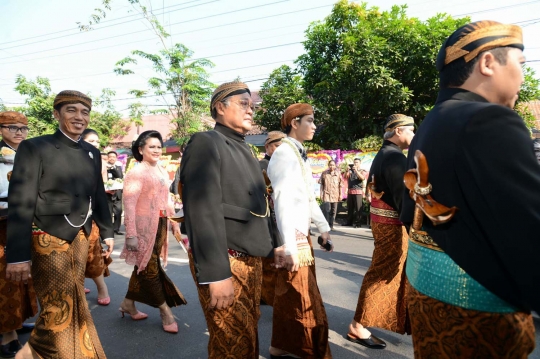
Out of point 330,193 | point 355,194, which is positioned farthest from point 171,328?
point 355,194

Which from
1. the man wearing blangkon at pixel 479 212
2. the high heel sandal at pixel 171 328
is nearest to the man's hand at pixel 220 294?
the man wearing blangkon at pixel 479 212

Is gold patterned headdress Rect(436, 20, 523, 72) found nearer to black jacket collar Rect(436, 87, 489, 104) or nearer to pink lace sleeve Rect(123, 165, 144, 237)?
black jacket collar Rect(436, 87, 489, 104)

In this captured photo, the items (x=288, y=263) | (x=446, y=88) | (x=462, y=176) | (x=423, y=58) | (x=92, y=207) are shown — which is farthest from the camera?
(x=423, y=58)

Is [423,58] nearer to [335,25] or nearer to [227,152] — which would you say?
[335,25]

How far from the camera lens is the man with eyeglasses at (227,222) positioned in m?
1.82

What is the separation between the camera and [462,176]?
1.25 m

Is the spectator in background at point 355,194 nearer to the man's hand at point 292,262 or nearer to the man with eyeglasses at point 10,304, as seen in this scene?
the man's hand at point 292,262

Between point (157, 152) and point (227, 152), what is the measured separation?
2004mm

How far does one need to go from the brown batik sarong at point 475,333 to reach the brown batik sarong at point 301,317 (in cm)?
153

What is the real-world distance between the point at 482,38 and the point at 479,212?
0.63 m

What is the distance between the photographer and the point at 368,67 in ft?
42.0

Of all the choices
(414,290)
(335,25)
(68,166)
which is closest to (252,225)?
(414,290)

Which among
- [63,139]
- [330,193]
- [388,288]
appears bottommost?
[388,288]

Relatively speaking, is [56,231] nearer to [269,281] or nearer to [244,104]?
[244,104]
